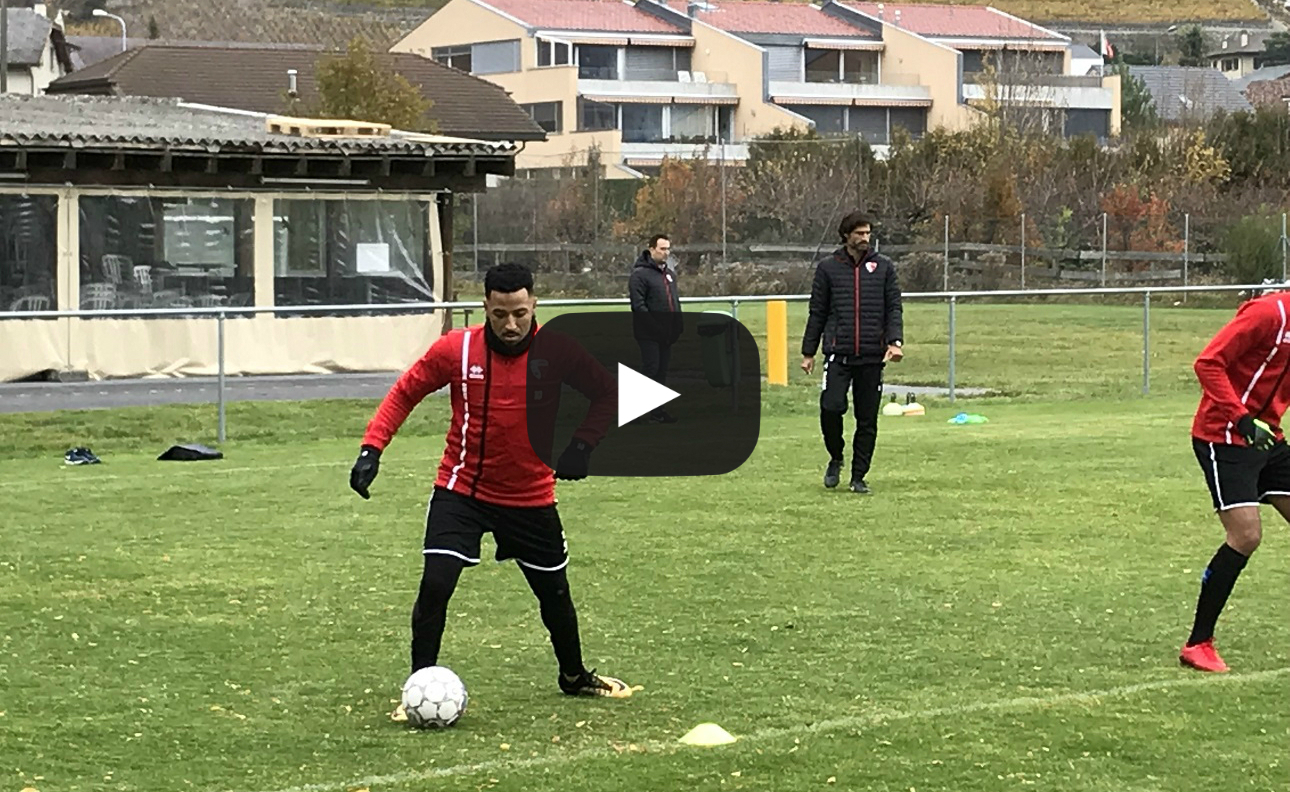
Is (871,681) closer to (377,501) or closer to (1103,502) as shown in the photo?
(1103,502)

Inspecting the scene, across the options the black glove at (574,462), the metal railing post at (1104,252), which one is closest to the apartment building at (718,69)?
the metal railing post at (1104,252)

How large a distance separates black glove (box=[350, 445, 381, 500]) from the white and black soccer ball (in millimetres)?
710

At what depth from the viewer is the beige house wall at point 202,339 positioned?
78.6 feet

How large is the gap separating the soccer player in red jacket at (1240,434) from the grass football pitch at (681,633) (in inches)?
13.1

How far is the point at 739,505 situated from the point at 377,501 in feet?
8.82

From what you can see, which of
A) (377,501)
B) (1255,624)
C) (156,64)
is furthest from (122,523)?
(156,64)

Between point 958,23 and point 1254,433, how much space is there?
9426 cm

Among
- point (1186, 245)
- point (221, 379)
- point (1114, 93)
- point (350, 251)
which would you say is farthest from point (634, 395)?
point (1114, 93)

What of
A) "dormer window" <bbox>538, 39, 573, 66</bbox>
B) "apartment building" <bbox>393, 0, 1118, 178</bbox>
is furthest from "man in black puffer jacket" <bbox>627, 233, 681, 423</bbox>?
"dormer window" <bbox>538, 39, 573, 66</bbox>

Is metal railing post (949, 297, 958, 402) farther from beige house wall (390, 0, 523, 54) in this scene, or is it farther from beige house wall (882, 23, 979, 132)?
beige house wall (390, 0, 523, 54)

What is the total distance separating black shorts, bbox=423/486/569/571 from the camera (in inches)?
296

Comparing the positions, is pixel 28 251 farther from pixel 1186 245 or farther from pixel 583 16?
pixel 583 16

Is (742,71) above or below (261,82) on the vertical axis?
above

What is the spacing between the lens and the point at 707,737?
7051 mm
